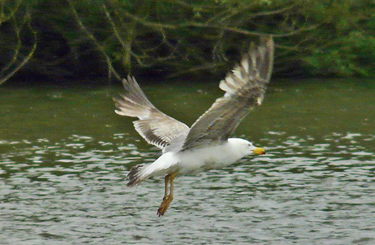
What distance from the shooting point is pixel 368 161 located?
55.3 ft

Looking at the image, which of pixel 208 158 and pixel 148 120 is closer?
pixel 208 158

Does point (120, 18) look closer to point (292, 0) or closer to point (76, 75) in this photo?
point (76, 75)

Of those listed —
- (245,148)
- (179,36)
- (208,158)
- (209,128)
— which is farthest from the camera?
(179,36)

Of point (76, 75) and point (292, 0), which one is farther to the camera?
point (76, 75)

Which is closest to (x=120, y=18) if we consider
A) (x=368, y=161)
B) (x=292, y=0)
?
(x=292, y=0)

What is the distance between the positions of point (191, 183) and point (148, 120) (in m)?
4.19

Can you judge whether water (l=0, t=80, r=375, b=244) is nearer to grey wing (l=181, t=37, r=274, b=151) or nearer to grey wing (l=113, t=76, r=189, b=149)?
grey wing (l=113, t=76, r=189, b=149)

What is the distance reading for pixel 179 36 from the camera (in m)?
31.8

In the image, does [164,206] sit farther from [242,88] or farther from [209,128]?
[242,88]

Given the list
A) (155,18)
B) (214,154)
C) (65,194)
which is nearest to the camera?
(214,154)

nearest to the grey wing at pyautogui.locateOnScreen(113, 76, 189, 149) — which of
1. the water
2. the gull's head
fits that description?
the gull's head

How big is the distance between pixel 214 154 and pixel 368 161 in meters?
8.41

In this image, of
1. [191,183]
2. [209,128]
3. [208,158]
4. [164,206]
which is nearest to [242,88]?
[209,128]

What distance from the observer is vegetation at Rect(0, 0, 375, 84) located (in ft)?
99.4
